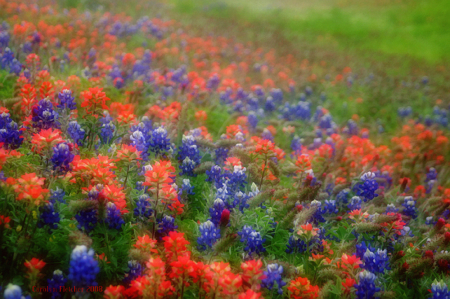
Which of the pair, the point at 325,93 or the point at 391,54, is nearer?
the point at 325,93

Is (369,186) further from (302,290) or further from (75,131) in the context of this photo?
(75,131)

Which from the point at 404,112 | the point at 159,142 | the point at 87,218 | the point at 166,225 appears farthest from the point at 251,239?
the point at 404,112

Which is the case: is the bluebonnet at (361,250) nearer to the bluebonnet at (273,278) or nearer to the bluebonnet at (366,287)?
the bluebonnet at (366,287)

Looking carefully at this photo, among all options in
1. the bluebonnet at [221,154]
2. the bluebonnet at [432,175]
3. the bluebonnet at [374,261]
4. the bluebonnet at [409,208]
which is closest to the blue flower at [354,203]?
the bluebonnet at [409,208]

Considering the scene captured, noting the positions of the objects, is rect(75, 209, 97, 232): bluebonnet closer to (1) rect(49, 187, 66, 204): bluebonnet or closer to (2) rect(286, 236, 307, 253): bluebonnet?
(1) rect(49, 187, 66, 204): bluebonnet

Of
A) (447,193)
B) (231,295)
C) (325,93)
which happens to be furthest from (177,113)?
(325,93)

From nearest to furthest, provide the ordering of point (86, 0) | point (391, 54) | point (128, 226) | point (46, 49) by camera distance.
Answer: point (128, 226) → point (46, 49) → point (86, 0) → point (391, 54)

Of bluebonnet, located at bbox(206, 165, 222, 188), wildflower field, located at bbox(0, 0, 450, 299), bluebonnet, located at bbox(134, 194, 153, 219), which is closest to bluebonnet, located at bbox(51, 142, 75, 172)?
wildflower field, located at bbox(0, 0, 450, 299)

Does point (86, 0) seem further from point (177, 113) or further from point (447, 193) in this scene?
point (447, 193)
